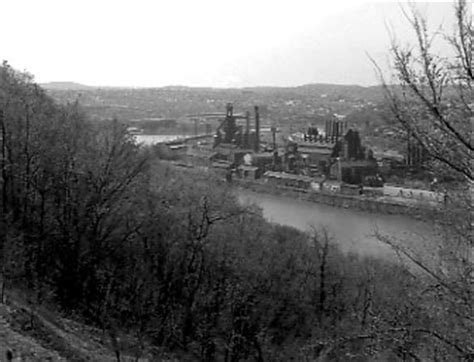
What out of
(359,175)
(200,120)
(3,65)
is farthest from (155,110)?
(3,65)

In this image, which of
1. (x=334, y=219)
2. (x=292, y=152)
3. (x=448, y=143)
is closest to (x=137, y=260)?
(x=448, y=143)

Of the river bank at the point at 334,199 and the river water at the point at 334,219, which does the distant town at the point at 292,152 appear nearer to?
the river bank at the point at 334,199

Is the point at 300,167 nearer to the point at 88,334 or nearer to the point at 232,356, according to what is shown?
the point at 232,356

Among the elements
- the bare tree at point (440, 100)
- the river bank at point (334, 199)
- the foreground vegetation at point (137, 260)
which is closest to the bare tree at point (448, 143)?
the bare tree at point (440, 100)

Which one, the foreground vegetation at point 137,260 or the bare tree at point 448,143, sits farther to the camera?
the foreground vegetation at point 137,260

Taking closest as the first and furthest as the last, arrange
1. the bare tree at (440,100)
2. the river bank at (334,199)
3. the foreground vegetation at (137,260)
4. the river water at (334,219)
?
the bare tree at (440,100) → the foreground vegetation at (137,260) → the river water at (334,219) → the river bank at (334,199)

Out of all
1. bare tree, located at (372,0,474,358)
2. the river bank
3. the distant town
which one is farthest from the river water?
bare tree, located at (372,0,474,358)
